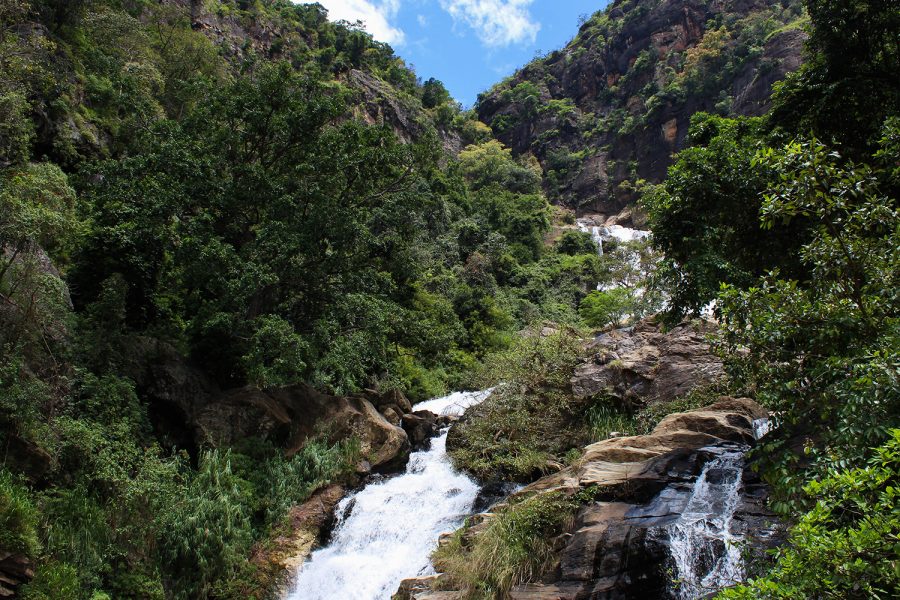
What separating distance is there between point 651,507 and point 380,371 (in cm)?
1376

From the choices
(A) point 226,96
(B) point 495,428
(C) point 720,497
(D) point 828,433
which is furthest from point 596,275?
(D) point 828,433

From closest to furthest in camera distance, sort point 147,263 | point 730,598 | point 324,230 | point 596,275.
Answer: point 730,598, point 147,263, point 324,230, point 596,275

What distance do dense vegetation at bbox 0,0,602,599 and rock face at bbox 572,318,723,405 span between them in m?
5.72

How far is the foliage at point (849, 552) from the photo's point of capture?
3.24m

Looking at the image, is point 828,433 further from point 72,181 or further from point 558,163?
point 558,163

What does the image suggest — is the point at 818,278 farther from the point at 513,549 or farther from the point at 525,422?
the point at 525,422

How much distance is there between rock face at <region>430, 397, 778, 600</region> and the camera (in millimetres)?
6910

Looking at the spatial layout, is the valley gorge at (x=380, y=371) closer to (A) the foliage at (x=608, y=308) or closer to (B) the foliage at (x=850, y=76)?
(B) the foliage at (x=850, y=76)

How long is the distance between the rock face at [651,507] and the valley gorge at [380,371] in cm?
5

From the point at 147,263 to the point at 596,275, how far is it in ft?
91.7

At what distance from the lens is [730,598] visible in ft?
12.1

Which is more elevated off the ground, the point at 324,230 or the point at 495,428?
the point at 324,230

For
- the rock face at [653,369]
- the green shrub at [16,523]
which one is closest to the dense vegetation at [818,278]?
the rock face at [653,369]

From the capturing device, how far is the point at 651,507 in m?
7.96
